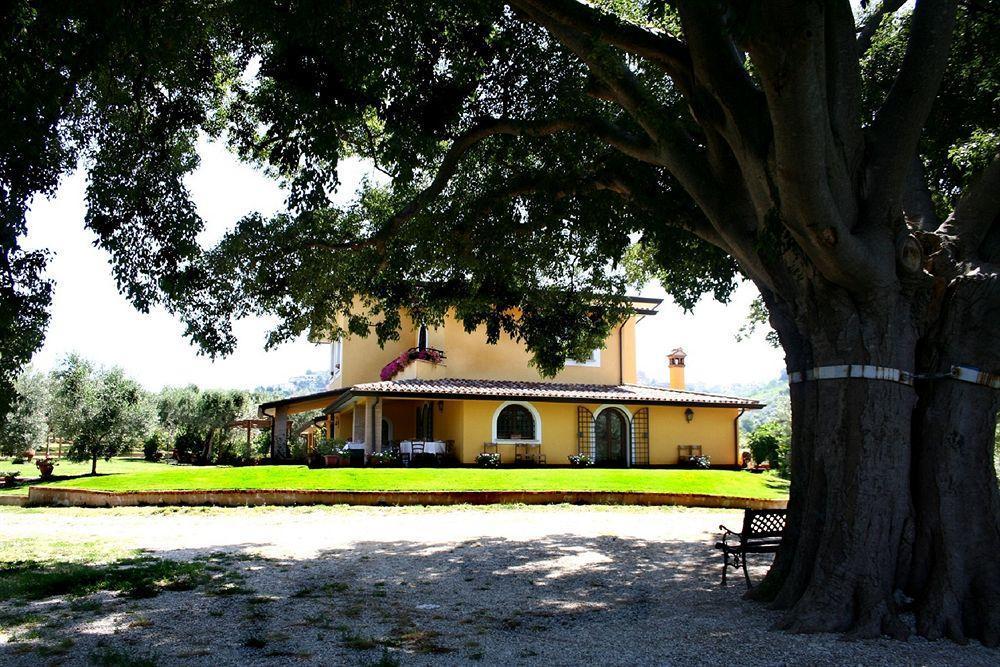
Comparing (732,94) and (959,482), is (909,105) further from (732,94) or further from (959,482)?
(959,482)

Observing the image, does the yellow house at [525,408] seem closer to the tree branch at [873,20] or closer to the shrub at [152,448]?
the tree branch at [873,20]

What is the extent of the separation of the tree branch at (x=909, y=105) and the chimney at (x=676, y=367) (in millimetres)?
26566

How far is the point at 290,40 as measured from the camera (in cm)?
735

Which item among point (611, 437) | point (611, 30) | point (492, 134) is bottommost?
point (611, 437)

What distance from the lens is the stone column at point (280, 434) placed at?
33181mm

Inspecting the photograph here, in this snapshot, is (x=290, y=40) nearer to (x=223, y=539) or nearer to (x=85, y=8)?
(x=85, y=8)

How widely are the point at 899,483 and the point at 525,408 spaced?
19353 millimetres

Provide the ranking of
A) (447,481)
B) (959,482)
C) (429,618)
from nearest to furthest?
(959,482) < (429,618) < (447,481)

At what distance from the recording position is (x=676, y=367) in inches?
1288

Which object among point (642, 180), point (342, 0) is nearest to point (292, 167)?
point (342, 0)

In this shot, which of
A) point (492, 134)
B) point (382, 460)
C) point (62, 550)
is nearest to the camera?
point (492, 134)

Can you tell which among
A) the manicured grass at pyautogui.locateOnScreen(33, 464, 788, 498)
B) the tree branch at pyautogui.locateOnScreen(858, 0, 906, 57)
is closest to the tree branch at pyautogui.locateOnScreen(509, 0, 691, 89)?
the tree branch at pyautogui.locateOnScreen(858, 0, 906, 57)

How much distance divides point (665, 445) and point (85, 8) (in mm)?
23487

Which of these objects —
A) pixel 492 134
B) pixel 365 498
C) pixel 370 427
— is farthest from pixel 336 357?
pixel 492 134
